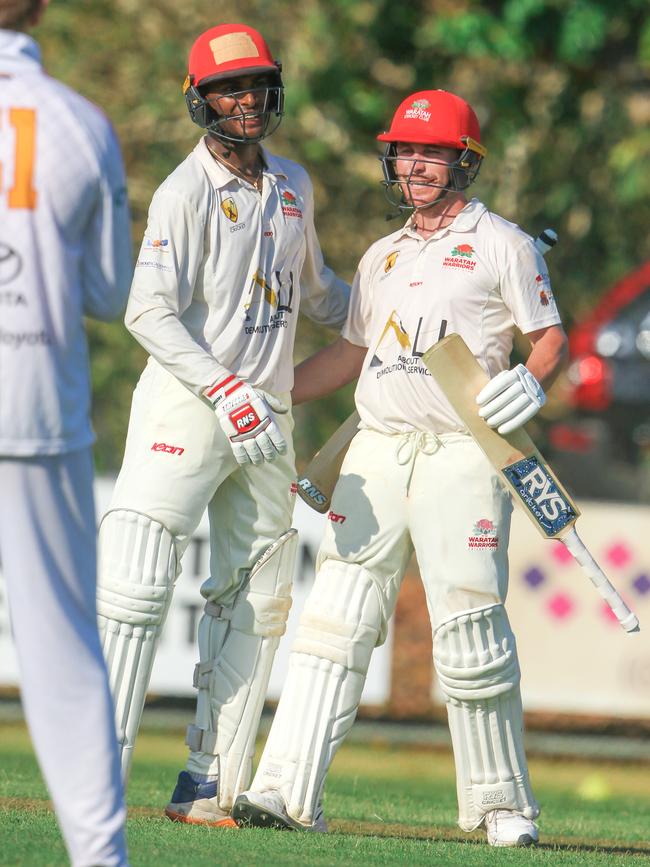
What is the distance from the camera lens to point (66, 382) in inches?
124

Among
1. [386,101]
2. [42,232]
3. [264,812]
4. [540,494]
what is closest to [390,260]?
[540,494]

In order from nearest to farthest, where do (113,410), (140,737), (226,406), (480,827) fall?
(226,406) → (480,827) → (140,737) → (113,410)

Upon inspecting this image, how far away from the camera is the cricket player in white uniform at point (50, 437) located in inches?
122

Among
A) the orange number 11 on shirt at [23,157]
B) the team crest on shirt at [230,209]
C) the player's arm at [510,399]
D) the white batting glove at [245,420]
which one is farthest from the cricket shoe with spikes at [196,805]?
the orange number 11 on shirt at [23,157]

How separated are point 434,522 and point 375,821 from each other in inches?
49.3

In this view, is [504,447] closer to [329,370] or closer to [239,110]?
[329,370]

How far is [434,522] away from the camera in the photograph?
4.67 metres

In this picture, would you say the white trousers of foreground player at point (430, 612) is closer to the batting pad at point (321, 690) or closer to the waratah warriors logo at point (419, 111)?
the batting pad at point (321, 690)

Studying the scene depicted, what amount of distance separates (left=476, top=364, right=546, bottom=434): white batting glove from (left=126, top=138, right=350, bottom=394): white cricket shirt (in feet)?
2.19

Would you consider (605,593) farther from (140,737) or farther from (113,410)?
(113,410)

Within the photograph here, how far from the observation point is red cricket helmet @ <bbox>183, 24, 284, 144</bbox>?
4734 millimetres

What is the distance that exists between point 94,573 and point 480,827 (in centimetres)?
215

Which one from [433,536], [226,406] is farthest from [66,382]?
[433,536]

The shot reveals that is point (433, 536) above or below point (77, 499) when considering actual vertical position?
below
